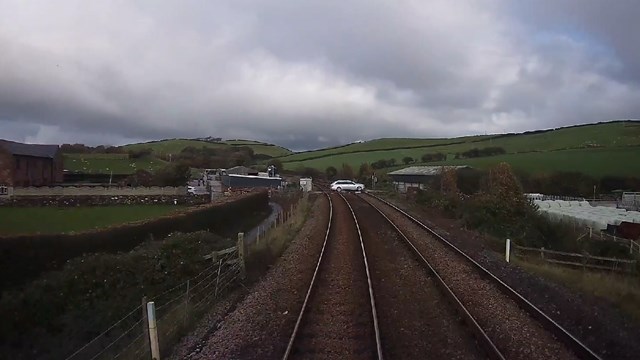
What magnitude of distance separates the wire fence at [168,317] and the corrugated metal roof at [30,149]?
5148 centimetres

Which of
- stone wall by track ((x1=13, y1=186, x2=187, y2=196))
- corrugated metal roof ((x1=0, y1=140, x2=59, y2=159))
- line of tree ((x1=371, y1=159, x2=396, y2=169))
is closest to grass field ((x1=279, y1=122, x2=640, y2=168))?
line of tree ((x1=371, y1=159, x2=396, y2=169))

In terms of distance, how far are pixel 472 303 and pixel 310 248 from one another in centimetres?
1039

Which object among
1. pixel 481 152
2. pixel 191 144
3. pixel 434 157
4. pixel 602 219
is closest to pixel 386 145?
pixel 434 157

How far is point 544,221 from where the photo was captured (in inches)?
1371

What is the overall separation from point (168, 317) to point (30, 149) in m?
63.0

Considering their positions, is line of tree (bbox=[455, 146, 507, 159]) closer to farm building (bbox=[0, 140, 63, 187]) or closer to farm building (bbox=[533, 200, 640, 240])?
farm building (bbox=[533, 200, 640, 240])

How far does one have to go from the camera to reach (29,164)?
63625 mm

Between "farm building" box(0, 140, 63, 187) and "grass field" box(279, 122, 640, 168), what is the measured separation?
7011 cm

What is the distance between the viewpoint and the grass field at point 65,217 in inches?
1134

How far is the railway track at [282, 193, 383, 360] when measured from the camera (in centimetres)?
911

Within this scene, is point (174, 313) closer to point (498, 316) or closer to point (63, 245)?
point (63, 245)

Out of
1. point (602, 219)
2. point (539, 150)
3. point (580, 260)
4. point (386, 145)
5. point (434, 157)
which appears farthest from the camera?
point (386, 145)

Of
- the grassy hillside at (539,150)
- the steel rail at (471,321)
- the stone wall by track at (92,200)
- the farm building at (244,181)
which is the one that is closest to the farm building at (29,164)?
the stone wall by track at (92,200)

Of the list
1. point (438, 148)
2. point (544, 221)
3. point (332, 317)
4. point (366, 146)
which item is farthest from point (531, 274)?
point (366, 146)
